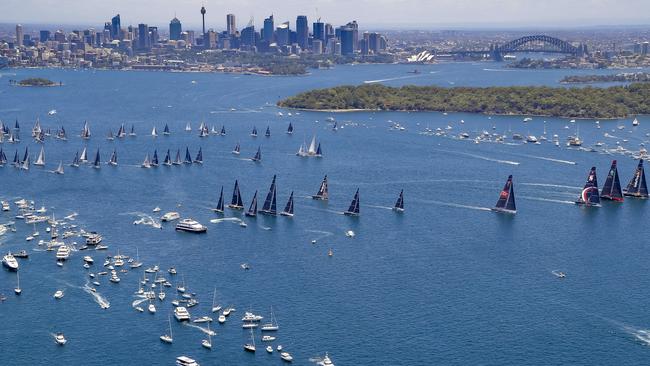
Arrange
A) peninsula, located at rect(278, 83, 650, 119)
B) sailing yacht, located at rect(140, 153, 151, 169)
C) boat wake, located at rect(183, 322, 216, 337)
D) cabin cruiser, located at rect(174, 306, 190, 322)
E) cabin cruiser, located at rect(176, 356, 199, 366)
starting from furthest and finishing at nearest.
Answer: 1. peninsula, located at rect(278, 83, 650, 119)
2. sailing yacht, located at rect(140, 153, 151, 169)
3. cabin cruiser, located at rect(174, 306, 190, 322)
4. boat wake, located at rect(183, 322, 216, 337)
5. cabin cruiser, located at rect(176, 356, 199, 366)

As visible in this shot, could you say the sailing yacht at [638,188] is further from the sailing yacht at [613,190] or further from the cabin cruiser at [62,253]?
the cabin cruiser at [62,253]

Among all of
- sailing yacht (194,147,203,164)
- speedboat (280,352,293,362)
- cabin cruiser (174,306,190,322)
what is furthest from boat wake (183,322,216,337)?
sailing yacht (194,147,203,164)

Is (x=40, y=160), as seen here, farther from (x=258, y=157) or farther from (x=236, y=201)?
(x=236, y=201)

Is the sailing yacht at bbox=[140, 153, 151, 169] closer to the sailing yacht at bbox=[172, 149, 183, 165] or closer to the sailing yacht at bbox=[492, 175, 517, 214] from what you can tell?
the sailing yacht at bbox=[172, 149, 183, 165]

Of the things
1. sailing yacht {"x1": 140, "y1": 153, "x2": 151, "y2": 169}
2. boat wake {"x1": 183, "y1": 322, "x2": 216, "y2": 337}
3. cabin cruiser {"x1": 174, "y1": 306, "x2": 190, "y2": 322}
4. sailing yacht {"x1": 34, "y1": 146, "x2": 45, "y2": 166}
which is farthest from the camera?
sailing yacht {"x1": 34, "y1": 146, "x2": 45, "y2": 166}

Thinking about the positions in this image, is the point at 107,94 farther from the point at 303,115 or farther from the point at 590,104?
the point at 590,104

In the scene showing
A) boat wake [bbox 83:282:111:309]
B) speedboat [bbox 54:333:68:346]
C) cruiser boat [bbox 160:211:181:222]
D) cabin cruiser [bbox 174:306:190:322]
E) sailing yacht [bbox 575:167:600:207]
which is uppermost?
sailing yacht [bbox 575:167:600:207]

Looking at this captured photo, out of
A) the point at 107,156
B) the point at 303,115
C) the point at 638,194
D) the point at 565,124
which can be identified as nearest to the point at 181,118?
the point at 303,115
